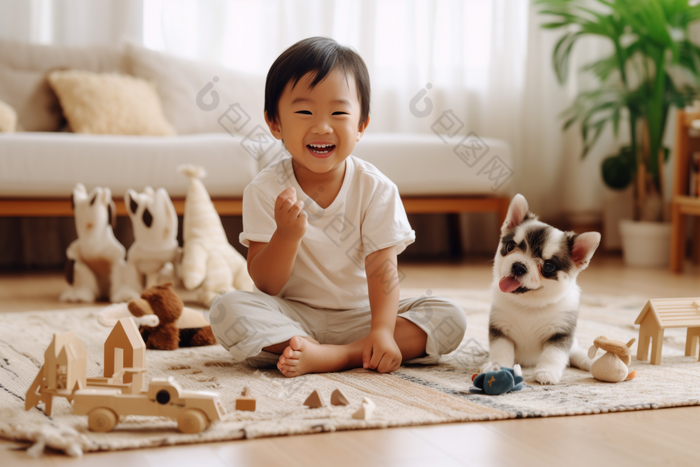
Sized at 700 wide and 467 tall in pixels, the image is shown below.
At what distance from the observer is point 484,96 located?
3.21 meters

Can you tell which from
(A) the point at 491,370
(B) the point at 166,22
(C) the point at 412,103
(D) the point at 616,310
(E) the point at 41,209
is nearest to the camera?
(A) the point at 491,370

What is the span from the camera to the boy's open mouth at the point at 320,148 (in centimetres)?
110

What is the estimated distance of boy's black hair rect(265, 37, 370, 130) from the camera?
3.53 ft

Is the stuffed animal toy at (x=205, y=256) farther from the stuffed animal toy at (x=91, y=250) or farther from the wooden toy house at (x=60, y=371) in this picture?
the wooden toy house at (x=60, y=371)

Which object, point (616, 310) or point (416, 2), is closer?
point (616, 310)

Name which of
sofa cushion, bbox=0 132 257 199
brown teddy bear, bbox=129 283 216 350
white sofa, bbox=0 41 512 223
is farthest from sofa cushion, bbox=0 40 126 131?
brown teddy bear, bbox=129 283 216 350

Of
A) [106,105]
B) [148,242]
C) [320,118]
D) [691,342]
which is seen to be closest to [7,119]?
[106,105]

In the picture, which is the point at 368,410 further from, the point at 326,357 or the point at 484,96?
the point at 484,96

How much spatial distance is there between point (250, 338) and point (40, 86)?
6.48 feet

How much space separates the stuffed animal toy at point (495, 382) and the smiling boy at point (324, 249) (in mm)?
153

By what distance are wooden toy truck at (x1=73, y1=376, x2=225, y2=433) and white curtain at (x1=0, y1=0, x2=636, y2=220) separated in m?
2.33

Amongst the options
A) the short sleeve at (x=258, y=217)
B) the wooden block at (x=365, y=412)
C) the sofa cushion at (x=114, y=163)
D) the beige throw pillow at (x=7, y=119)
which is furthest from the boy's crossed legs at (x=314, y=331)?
the beige throw pillow at (x=7, y=119)

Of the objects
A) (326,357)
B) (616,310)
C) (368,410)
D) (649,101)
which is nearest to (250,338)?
(326,357)

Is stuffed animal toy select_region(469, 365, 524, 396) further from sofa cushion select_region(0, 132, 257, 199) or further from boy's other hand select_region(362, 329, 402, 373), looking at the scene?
sofa cushion select_region(0, 132, 257, 199)
